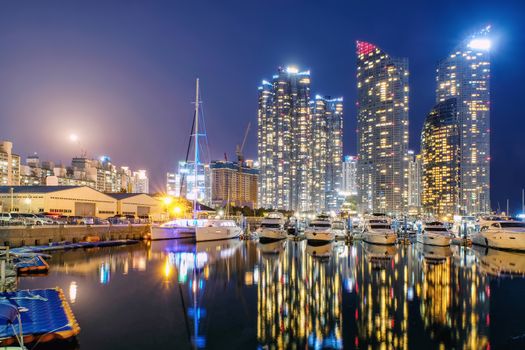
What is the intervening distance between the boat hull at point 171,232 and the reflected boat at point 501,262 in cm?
3348

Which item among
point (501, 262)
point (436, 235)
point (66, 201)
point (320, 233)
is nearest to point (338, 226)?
point (320, 233)

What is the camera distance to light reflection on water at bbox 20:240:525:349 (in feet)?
42.4

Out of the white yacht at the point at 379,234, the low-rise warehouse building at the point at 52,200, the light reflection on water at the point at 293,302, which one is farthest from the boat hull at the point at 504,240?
the low-rise warehouse building at the point at 52,200

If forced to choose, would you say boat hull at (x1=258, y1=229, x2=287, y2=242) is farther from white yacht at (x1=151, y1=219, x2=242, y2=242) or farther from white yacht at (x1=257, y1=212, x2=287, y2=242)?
white yacht at (x1=151, y1=219, x2=242, y2=242)

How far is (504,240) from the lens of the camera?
40688 mm

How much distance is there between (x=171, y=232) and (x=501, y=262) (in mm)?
36506

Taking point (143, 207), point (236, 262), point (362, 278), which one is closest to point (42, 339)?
point (362, 278)

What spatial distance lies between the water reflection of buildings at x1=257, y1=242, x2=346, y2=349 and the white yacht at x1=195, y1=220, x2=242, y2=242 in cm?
2291

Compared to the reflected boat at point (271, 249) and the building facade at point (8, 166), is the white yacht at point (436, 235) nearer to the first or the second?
the reflected boat at point (271, 249)

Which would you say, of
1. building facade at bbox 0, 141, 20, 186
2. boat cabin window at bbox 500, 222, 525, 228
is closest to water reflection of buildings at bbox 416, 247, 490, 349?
boat cabin window at bbox 500, 222, 525, 228

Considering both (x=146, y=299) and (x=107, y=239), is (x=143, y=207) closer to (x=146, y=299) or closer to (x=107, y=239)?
(x=107, y=239)

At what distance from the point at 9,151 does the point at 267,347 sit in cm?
16348

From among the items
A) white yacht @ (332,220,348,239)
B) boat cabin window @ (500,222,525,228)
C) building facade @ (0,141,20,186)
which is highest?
building facade @ (0,141,20,186)

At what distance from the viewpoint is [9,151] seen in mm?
149500
